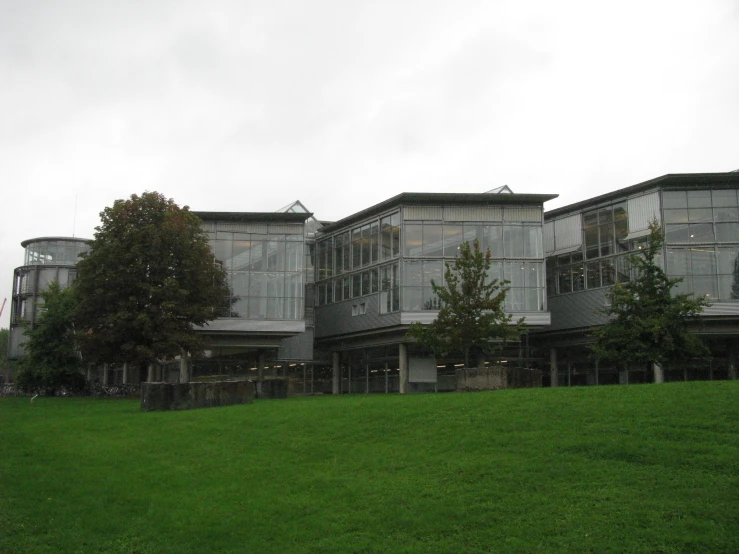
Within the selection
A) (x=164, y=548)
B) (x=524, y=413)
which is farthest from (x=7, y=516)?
(x=524, y=413)

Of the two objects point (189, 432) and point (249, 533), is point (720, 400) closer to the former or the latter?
point (249, 533)

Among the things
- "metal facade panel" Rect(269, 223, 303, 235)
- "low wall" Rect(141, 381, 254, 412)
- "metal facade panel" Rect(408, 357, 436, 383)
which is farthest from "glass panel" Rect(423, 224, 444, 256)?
"low wall" Rect(141, 381, 254, 412)

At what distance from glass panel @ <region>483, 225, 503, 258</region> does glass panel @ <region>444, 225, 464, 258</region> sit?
1.56m

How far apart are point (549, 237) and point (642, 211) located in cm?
854

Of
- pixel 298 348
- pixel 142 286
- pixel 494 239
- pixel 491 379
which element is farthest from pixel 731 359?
pixel 142 286

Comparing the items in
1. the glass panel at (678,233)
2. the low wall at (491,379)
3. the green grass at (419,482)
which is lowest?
the green grass at (419,482)

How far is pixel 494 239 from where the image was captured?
4978 centimetres

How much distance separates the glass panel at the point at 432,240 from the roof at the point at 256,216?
29.3 ft

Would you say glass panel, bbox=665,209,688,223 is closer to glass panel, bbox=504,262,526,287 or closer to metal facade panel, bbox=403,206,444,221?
glass panel, bbox=504,262,526,287

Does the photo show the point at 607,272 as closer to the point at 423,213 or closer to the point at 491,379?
the point at 423,213

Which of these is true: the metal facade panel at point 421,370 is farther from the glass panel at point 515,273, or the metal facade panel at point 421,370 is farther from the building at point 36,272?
the building at point 36,272

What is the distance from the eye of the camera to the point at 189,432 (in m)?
20.4

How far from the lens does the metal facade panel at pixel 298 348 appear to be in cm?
5853

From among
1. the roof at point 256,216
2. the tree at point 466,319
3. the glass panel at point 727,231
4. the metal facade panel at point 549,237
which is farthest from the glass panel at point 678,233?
the roof at point 256,216
